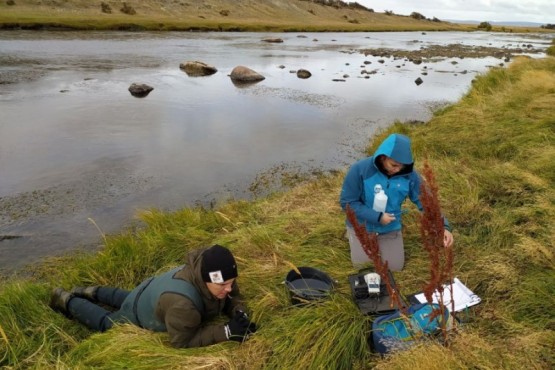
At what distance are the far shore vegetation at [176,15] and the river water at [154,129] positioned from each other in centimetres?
1404

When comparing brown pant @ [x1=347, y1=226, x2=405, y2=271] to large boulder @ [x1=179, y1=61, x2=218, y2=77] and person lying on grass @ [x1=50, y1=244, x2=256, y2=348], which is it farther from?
large boulder @ [x1=179, y1=61, x2=218, y2=77]

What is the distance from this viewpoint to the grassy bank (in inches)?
134

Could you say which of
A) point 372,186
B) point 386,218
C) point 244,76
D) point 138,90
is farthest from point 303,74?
point 386,218

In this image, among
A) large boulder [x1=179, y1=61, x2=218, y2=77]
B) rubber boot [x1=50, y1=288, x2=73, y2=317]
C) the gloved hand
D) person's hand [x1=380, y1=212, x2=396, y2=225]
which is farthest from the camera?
large boulder [x1=179, y1=61, x2=218, y2=77]

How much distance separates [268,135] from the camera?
12.5m

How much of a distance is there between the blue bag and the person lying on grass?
3.71ft

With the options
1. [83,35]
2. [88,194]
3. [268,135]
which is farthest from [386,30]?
[88,194]

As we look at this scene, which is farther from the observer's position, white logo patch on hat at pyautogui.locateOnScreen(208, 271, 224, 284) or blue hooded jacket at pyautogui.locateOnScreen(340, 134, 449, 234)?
blue hooded jacket at pyautogui.locateOnScreen(340, 134, 449, 234)

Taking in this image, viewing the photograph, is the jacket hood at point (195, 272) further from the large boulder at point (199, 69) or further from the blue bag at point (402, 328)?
the large boulder at point (199, 69)

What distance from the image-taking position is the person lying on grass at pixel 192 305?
11.7 feet

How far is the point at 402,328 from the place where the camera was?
355 centimetres

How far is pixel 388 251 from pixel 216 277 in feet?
7.41

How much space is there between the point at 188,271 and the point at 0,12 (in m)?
44.8

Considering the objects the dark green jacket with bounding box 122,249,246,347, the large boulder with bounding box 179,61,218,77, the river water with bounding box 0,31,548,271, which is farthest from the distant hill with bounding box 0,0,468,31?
the dark green jacket with bounding box 122,249,246,347
